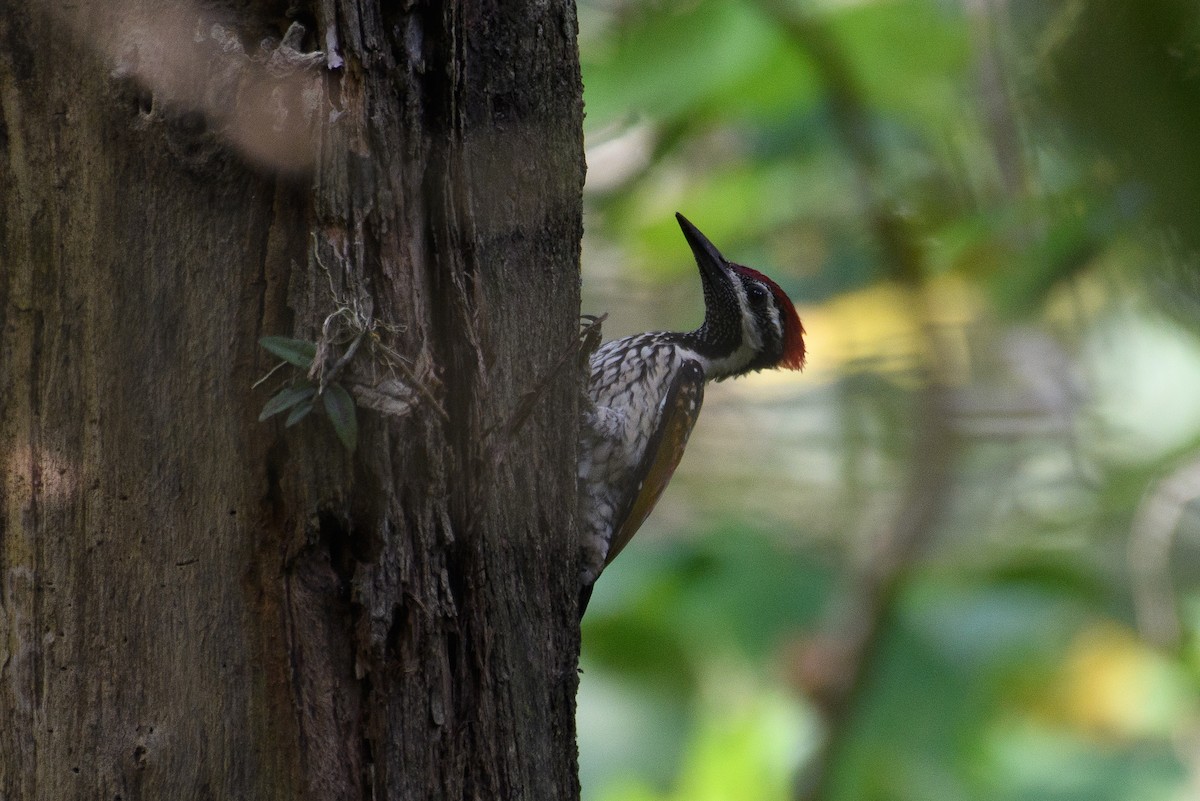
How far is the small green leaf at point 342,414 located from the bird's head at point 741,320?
2378mm

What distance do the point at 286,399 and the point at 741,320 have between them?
2554mm

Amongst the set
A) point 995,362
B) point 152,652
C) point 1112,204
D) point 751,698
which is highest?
point 995,362

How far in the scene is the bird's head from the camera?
3.81 metres

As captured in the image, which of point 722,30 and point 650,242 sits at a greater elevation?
point 722,30

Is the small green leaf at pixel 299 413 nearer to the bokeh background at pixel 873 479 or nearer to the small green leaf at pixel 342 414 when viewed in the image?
the small green leaf at pixel 342 414

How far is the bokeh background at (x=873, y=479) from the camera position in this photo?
165 inches

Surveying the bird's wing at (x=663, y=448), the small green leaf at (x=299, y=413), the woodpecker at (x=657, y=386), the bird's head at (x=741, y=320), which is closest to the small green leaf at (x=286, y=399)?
the small green leaf at (x=299, y=413)

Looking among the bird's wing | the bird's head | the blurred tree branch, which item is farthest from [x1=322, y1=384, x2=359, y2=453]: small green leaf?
the blurred tree branch

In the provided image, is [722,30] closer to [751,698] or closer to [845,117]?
[845,117]

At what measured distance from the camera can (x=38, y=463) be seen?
1.57 meters

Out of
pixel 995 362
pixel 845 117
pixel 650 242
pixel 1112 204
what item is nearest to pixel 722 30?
pixel 845 117

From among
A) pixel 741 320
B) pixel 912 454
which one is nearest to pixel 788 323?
pixel 741 320

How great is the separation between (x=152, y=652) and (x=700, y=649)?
4.54 metres

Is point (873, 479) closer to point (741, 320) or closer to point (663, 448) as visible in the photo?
point (741, 320)
